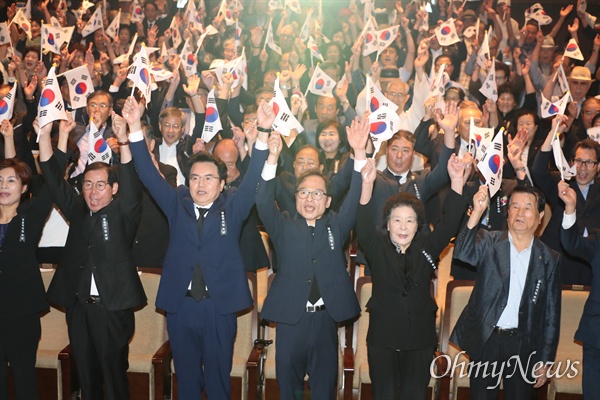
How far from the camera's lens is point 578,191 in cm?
530

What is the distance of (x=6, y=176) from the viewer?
4543 millimetres

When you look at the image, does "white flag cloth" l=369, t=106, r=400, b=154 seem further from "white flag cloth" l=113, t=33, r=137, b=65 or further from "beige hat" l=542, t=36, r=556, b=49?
"beige hat" l=542, t=36, r=556, b=49

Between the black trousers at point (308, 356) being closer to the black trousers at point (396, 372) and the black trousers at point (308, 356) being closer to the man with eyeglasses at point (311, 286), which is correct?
the man with eyeglasses at point (311, 286)

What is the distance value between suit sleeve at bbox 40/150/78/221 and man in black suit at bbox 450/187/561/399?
2405mm

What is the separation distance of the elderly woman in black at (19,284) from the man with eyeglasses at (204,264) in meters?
0.81

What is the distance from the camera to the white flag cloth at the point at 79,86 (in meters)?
6.12

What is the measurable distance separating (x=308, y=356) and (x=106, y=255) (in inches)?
53.1

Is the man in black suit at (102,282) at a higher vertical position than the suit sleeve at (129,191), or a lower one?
lower

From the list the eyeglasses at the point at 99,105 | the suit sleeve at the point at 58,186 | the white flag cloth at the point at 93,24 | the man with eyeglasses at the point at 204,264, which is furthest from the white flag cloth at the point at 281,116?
the white flag cloth at the point at 93,24

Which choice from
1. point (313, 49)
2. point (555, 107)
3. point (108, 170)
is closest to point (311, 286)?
point (108, 170)

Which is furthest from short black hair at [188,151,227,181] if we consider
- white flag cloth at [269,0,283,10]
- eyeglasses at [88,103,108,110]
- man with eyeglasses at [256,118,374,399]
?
white flag cloth at [269,0,283,10]

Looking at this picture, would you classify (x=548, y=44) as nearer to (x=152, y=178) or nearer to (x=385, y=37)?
(x=385, y=37)

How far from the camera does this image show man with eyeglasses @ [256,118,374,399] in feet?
14.0

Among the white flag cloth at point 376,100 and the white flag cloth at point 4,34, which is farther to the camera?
the white flag cloth at point 4,34
